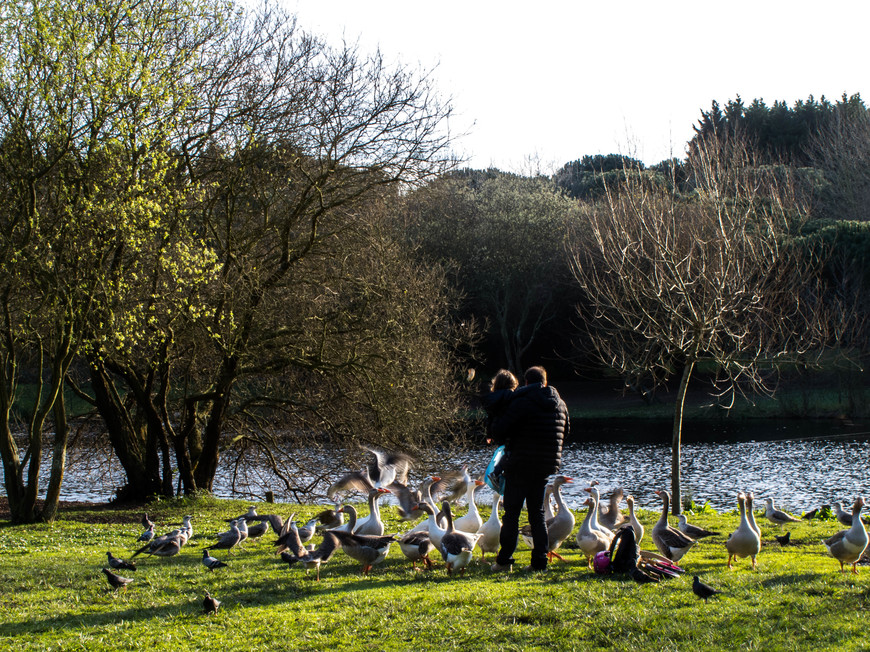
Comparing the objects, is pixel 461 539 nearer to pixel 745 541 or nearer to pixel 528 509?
pixel 528 509

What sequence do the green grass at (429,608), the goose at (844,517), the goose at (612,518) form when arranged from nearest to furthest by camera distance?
the green grass at (429,608), the goose at (612,518), the goose at (844,517)

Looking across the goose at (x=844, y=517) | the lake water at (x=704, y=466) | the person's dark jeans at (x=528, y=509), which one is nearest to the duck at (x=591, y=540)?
the person's dark jeans at (x=528, y=509)

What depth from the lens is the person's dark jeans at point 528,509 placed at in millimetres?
8328

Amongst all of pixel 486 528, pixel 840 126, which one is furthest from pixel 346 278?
pixel 840 126

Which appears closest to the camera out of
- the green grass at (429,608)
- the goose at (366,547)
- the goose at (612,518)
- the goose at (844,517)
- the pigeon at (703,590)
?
the green grass at (429,608)

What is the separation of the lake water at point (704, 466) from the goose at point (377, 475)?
406cm

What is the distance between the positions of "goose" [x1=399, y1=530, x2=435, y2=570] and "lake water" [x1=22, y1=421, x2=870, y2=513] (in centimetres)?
975

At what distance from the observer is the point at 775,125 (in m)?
73.7

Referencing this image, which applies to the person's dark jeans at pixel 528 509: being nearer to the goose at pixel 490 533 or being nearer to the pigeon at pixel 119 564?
the goose at pixel 490 533

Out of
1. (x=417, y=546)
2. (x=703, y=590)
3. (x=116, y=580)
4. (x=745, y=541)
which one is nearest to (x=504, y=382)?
(x=417, y=546)

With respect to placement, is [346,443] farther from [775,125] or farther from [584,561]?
[775,125]

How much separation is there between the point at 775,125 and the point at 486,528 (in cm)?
7528

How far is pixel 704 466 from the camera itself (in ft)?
91.9

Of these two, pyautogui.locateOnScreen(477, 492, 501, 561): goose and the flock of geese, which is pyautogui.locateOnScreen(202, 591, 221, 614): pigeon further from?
pyautogui.locateOnScreen(477, 492, 501, 561): goose
